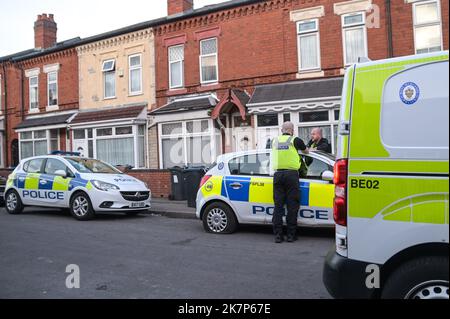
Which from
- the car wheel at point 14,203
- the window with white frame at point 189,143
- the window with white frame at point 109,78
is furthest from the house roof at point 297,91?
the car wheel at point 14,203

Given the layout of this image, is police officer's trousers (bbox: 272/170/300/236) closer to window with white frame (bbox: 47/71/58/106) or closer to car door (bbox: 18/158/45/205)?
car door (bbox: 18/158/45/205)

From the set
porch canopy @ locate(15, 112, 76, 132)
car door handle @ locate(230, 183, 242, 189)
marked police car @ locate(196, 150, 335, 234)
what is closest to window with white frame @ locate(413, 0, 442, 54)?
marked police car @ locate(196, 150, 335, 234)

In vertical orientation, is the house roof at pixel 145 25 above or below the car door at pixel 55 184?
above

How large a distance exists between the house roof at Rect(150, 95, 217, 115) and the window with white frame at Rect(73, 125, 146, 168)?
1723 millimetres

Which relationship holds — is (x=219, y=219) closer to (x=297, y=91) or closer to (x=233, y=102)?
(x=297, y=91)

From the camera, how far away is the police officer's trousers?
702 centimetres

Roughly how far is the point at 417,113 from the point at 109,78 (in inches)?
702

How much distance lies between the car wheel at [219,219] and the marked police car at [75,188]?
8.92 feet

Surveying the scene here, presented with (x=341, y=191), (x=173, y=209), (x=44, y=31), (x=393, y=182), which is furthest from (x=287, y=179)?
(x=44, y=31)

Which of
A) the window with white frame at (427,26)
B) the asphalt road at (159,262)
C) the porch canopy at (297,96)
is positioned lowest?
the asphalt road at (159,262)

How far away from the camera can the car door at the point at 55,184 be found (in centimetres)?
1046

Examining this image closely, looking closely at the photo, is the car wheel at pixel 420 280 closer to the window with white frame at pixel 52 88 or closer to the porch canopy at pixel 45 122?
the porch canopy at pixel 45 122

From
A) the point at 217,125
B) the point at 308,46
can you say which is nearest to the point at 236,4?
the point at 308,46

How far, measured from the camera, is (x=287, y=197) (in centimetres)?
715
